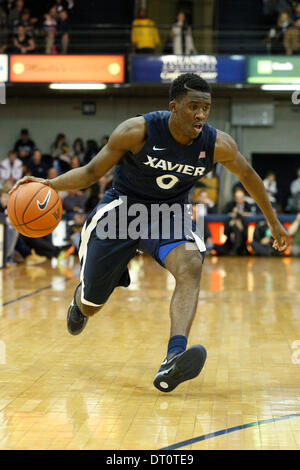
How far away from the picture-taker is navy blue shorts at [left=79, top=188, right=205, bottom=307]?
14.5ft

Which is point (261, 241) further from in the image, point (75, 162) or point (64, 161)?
point (64, 161)

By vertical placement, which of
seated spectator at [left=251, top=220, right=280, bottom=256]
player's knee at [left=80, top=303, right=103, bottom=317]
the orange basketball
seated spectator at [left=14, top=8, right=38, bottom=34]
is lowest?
player's knee at [left=80, top=303, right=103, bottom=317]

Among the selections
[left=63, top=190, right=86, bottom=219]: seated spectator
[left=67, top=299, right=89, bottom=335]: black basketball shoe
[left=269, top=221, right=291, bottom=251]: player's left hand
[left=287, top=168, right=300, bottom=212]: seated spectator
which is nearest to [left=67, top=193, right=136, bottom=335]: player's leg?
[left=67, top=299, right=89, bottom=335]: black basketball shoe

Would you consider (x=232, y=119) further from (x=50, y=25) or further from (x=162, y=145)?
(x=162, y=145)

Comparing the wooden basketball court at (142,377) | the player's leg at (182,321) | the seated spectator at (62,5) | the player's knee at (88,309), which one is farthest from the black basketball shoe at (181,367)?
the seated spectator at (62,5)

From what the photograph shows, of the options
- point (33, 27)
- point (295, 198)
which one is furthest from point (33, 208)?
point (33, 27)

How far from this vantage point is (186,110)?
4156 mm

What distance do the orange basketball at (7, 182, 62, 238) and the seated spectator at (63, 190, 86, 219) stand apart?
10925 mm

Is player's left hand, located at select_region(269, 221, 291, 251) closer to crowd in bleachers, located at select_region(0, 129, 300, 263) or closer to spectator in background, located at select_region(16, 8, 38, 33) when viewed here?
crowd in bleachers, located at select_region(0, 129, 300, 263)

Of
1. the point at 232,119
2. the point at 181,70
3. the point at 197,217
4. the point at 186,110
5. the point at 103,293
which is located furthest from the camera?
the point at 232,119

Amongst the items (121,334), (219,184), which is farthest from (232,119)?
(121,334)

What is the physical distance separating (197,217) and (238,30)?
7627 mm

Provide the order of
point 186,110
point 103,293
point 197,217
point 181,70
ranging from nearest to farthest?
point 186,110 < point 103,293 < point 197,217 < point 181,70

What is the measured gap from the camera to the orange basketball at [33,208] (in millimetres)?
4629
